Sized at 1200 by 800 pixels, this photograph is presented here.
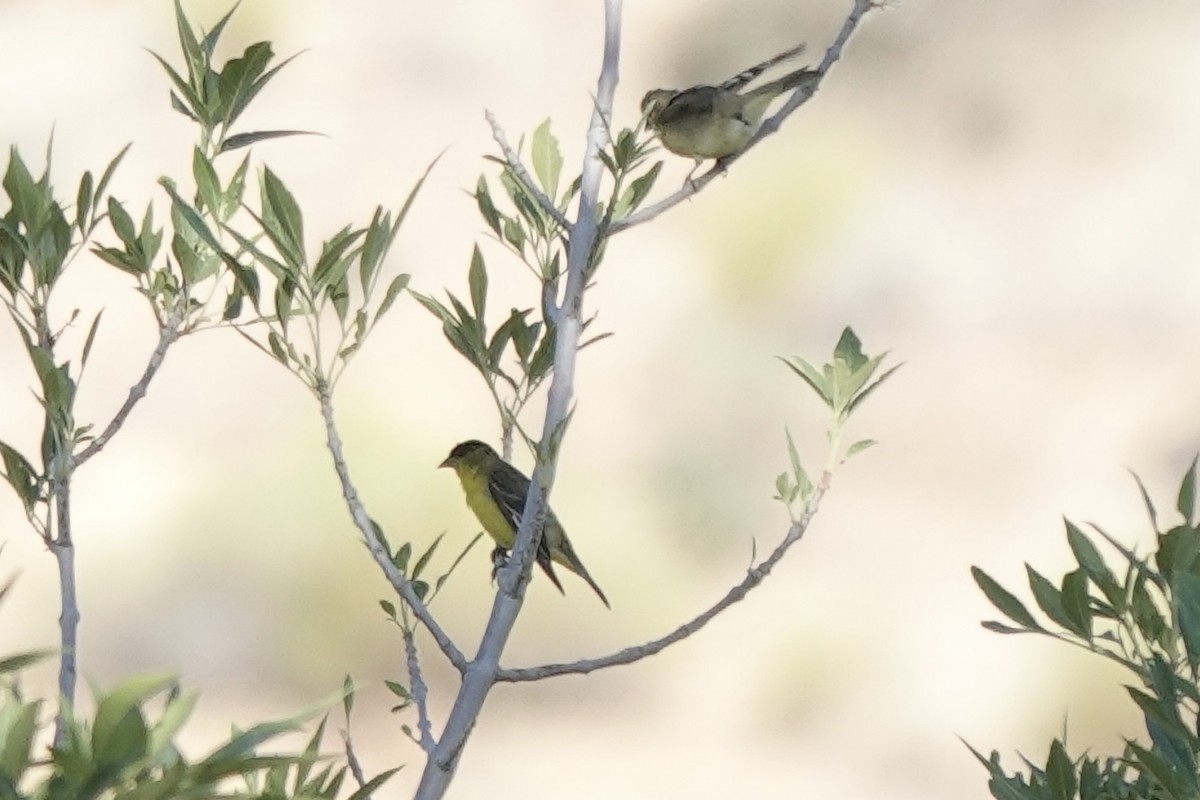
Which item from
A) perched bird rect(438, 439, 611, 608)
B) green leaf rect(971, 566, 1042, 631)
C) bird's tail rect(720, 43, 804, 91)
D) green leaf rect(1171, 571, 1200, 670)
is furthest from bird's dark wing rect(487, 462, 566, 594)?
green leaf rect(1171, 571, 1200, 670)

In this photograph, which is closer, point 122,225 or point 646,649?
point 646,649

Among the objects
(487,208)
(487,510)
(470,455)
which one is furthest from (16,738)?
(470,455)

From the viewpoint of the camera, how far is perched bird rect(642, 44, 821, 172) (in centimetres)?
430

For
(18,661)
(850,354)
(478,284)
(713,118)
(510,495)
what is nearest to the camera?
(18,661)

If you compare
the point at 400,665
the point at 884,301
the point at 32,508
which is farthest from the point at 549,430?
the point at 884,301

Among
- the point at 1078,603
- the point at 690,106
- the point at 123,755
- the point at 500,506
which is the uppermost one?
the point at 690,106

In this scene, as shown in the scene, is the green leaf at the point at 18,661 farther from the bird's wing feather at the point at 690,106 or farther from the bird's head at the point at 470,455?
the bird's head at the point at 470,455

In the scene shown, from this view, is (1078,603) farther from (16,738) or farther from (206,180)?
(206,180)

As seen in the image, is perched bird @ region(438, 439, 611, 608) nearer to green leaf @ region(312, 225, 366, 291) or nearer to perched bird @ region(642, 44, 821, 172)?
perched bird @ region(642, 44, 821, 172)

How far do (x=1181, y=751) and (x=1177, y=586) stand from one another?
0.20m

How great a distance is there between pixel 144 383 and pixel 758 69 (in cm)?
178

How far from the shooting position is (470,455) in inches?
199

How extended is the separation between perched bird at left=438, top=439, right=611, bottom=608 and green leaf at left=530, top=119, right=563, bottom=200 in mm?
1985

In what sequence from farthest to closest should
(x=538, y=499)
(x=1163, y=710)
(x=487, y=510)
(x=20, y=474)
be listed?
(x=487, y=510) → (x=20, y=474) → (x=538, y=499) → (x=1163, y=710)
